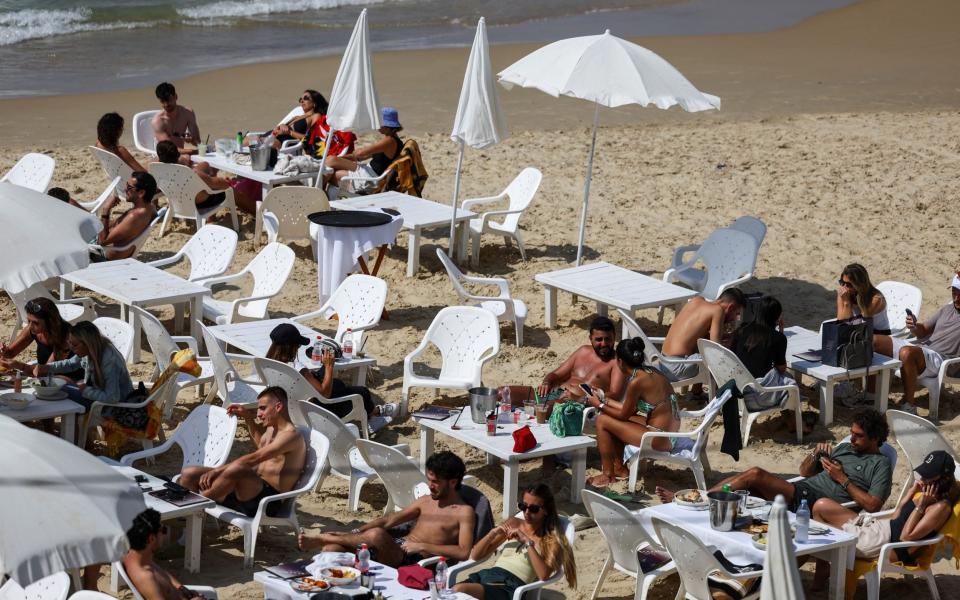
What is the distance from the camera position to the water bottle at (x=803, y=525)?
25.3ft

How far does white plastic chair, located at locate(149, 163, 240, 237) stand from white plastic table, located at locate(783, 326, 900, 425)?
19.9 feet

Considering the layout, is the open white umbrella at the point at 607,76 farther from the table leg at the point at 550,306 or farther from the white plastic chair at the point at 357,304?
the white plastic chair at the point at 357,304

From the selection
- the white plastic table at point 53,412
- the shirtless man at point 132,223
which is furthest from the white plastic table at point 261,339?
the shirtless man at point 132,223

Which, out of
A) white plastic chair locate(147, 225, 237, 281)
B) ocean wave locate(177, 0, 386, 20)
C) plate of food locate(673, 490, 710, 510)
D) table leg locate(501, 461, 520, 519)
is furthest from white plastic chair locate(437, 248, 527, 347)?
ocean wave locate(177, 0, 386, 20)

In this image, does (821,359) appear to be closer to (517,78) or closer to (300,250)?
(517,78)

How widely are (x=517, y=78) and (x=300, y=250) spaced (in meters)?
3.24

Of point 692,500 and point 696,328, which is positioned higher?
point 696,328

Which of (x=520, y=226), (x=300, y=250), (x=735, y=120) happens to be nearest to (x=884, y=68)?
(x=735, y=120)

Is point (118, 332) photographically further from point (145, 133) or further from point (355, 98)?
point (145, 133)

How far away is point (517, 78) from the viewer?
12258 millimetres

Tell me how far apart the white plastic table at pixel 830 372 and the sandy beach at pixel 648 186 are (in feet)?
0.83

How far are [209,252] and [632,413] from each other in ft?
15.1

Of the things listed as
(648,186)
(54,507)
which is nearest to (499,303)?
(648,186)

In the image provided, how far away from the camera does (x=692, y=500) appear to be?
26.7 feet
